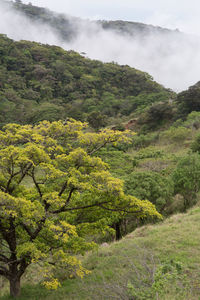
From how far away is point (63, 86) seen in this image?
188ft

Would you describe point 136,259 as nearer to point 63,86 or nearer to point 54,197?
point 54,197

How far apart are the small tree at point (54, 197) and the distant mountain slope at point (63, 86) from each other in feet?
113

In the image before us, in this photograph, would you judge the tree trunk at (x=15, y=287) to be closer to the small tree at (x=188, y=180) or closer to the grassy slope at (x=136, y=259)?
the grassy slope at (x=136, y=259)

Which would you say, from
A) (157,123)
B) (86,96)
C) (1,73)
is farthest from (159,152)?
(1,73)

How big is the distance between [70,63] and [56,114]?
29301mm

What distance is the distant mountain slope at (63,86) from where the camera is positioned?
45.6m

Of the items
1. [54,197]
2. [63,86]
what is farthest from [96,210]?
[63,86]

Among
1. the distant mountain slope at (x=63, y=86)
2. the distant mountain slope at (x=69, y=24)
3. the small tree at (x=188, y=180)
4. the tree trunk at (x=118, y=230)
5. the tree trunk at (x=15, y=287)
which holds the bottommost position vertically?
the tree trunk at (x=118, y=230)

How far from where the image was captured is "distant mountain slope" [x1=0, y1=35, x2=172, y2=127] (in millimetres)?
45625

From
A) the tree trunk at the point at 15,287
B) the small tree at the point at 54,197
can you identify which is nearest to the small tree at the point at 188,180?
the small tree at the point at 54,197

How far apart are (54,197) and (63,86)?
179 feet

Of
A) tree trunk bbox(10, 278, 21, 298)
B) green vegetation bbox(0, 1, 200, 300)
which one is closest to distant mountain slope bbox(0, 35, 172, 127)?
green vegetation bbox(0, 1, 200, 300)

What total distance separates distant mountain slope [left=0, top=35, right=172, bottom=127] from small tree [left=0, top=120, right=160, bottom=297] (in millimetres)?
34349

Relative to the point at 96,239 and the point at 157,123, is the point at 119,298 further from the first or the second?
the point at 157,123
